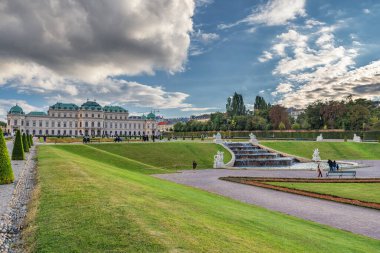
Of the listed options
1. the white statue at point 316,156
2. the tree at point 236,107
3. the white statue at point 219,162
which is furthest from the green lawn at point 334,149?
the tree at point 236,107

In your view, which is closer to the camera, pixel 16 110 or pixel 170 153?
pixel 170 153

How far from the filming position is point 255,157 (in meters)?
44.0

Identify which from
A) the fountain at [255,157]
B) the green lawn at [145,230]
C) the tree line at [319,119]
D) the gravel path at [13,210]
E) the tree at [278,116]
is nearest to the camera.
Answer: the green lawn at [145,230]

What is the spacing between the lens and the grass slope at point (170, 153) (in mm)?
36922

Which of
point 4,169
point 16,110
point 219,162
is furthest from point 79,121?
point 4,169

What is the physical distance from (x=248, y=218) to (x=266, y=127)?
8707 cm

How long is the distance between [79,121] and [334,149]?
11503 cm

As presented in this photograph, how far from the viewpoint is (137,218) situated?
728 centimetres

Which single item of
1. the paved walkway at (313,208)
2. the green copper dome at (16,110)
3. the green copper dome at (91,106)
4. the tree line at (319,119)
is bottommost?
the paved walkway at (313,208)

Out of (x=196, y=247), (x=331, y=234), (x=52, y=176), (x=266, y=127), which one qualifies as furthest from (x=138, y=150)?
(x=266, y=127)

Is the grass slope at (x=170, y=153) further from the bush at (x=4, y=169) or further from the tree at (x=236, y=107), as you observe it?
the tree at (x=236, y=107)

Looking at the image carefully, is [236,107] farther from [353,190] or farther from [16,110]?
[353,190]

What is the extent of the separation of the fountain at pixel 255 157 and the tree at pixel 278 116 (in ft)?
167

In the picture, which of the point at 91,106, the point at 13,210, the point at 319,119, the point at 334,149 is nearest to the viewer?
the point at 13,210
